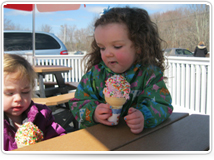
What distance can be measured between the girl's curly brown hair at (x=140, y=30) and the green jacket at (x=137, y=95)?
0.14 meters

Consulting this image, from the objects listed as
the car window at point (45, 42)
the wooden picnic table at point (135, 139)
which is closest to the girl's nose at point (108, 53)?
the wooden picnic table at point (135, 139)

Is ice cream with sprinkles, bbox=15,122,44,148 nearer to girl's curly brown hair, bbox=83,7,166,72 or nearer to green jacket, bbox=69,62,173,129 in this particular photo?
green jacket, bbox=69,62,173,129

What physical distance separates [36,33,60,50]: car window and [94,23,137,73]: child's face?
307 inches

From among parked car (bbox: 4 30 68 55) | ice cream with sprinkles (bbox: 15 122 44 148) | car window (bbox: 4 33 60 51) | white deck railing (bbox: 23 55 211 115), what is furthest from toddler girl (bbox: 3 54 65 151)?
car window (bbox: 4 33 60 51)

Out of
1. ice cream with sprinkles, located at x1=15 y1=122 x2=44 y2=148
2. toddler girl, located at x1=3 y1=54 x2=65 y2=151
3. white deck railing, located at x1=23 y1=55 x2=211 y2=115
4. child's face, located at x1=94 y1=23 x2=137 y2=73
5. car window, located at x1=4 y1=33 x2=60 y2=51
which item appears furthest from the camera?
car window, located at x1=4 y1=33 x2=60 y2=51

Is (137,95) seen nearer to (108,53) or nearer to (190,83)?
(108,53)

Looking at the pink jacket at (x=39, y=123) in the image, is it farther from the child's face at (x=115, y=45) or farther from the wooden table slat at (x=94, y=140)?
the child's face at (x=115, y=45)

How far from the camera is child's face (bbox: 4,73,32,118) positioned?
1126mm

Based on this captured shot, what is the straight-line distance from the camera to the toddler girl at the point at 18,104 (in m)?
1.14

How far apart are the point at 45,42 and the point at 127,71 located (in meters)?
7.93

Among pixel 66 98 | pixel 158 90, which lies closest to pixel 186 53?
pixel 66 98

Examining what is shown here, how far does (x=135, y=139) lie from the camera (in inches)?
36.2

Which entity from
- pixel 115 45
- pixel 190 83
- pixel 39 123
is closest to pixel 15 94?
pixel 39 123
